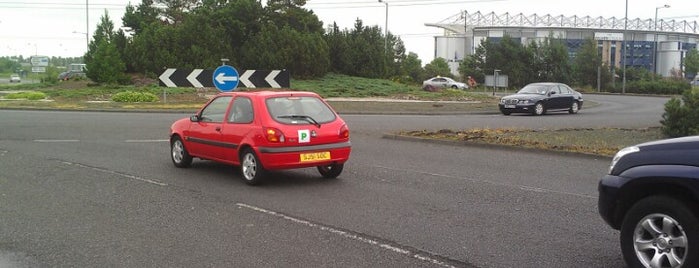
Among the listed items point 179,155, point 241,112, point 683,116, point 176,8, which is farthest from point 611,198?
point 176,8

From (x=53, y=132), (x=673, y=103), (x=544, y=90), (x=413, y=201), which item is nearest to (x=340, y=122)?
(x=413, y=201)

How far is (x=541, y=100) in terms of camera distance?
26.2 metres

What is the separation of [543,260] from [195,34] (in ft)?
140

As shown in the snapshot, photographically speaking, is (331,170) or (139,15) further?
(139,15)

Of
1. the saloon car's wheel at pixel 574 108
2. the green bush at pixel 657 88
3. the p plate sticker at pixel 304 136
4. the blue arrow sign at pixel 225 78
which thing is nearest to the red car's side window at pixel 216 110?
the p plate sticker at pixel 304 136

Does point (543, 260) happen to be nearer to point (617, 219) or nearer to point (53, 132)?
point (617, 219)

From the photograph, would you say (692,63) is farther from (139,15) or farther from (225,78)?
(225,78)

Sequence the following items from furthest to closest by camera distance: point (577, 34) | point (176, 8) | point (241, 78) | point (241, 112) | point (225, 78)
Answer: point (577, 34)
point (176, 8)
point (241, 78)
point (225, 78)
point (241, 112)

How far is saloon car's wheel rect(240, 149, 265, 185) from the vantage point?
878cm

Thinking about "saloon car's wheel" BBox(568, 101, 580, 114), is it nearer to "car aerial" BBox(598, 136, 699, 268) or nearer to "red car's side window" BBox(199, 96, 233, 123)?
"red car's side window" BBox(199, 96, 233, 123)

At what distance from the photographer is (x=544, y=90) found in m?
26.8

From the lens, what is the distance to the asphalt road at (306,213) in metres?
5.45

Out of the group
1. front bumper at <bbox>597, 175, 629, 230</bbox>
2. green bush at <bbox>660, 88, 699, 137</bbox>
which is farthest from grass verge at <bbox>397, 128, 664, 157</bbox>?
front bumper at <bbox>597, 175, 629, 230</bbox>

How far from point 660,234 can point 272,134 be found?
5378 millimetres
